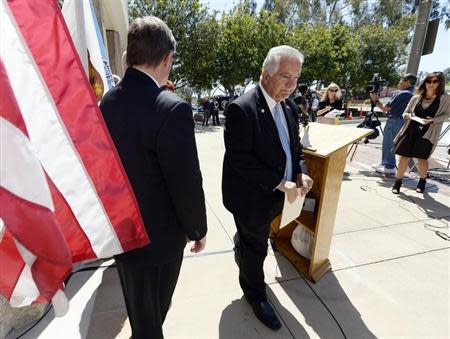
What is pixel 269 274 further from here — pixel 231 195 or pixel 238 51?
pixel 238 51

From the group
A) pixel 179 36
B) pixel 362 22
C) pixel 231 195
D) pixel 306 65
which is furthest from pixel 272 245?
pixel 362 22

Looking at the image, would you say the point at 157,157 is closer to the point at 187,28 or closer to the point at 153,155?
the point at 153,155

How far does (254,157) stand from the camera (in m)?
1.79

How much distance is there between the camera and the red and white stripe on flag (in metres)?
0.82

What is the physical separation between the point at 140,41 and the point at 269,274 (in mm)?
2182

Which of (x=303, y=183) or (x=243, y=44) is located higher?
(x=243, y=44)

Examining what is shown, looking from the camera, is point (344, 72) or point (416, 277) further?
point (344, 72)

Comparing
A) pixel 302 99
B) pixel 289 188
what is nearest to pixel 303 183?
pixel 289 188

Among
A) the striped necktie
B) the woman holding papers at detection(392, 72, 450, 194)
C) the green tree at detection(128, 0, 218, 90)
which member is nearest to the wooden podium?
the striped necktie

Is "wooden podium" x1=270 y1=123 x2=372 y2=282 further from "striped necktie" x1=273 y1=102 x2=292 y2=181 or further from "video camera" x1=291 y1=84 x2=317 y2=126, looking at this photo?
"video camera" x1=291 y1=84 x2=317 y2=126

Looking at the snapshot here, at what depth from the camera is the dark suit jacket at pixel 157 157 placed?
3.68 ft

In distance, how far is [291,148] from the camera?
1.97 metres

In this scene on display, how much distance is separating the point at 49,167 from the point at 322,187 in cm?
189

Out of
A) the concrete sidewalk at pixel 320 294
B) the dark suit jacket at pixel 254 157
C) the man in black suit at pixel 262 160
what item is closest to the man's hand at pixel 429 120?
the concrete sidewalk at pixel 320 294
